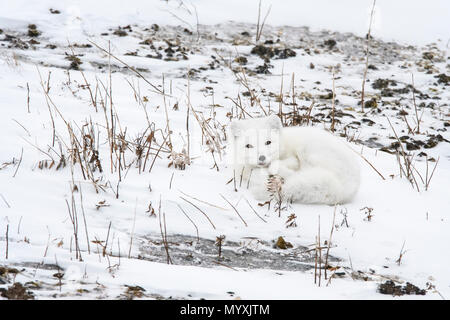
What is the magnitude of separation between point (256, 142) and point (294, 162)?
0.41 m

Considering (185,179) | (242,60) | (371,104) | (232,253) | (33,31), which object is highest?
(33,31)

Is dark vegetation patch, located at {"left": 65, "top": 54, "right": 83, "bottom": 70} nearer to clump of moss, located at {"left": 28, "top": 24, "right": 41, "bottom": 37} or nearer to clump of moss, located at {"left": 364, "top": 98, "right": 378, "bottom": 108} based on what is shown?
clump of moss, located at {"left": 28, "top": 24, "right": 41, "bottom": 37}

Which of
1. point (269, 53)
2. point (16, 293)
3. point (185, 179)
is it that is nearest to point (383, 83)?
point (269, 53)

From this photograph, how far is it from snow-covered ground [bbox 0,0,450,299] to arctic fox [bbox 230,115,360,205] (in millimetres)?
130

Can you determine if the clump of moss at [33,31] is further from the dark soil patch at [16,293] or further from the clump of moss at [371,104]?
the dark soil patch at [16,293]

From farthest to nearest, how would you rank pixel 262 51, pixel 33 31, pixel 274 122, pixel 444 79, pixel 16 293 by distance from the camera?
pixel 262 51, pixel 33 31, pixel 444 79, pixel 274 122, pixel 16 293

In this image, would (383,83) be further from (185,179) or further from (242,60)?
(185,179)

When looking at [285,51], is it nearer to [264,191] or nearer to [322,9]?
[322,9]

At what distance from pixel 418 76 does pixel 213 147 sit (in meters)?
5.73

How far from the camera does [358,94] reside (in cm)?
730

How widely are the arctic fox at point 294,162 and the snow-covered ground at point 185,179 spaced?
13cm

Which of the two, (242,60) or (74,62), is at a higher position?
(242,60)

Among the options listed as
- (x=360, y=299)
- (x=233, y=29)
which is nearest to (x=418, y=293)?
(x=360, y=299)

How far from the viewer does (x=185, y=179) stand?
3848 mm
